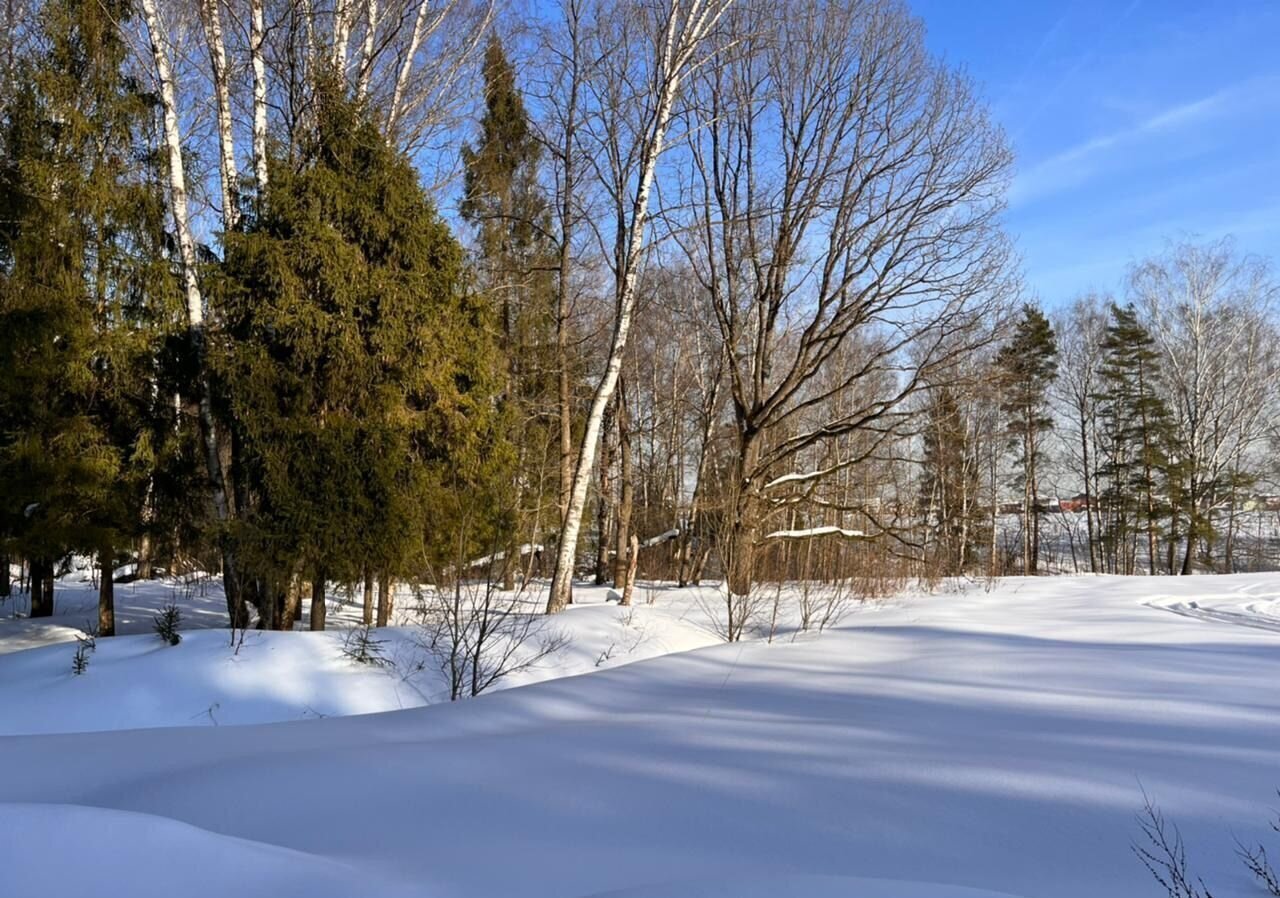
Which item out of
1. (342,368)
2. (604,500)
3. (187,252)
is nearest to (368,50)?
(187,252)

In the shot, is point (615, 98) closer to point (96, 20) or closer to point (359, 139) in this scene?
point (359, 139)

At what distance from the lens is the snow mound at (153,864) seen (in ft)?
6.70

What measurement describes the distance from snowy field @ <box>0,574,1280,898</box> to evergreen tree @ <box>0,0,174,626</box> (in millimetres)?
3632

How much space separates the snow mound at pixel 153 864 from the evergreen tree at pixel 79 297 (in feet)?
27.1

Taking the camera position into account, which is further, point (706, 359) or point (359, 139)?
point (706, 359)

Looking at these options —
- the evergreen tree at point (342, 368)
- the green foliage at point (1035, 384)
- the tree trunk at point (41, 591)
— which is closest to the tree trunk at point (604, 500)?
the evergreen tree at point (342, 368)

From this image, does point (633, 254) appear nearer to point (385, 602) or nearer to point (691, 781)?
point (385, 602)

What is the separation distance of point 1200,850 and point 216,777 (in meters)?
3.34

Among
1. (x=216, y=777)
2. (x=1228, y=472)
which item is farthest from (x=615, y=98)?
(x=1228, y=472)

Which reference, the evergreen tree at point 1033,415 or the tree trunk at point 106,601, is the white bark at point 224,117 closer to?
the tree trunk at point 106,601

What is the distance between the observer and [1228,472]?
25516mm

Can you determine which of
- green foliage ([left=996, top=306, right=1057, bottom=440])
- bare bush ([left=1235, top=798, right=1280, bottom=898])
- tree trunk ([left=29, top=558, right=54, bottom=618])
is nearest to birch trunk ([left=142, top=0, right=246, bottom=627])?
tree trunk ([left=29, top=558, right=54, bottom=618])

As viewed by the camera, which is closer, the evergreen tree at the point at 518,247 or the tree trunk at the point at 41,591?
the tree trunk at the point at 41,591

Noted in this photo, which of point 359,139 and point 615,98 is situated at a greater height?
point 615,98
